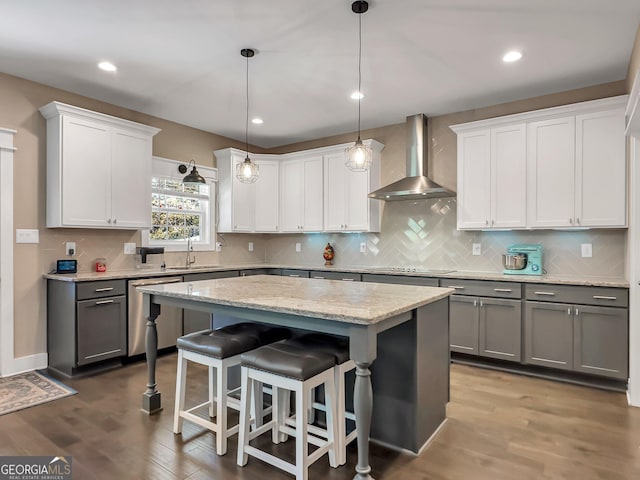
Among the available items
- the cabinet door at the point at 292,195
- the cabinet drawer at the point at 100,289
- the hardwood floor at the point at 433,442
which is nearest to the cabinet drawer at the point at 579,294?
the hardwood floor at the point at 433,442

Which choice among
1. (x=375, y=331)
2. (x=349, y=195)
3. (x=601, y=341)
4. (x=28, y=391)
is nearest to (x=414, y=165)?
(x=349, y=195)

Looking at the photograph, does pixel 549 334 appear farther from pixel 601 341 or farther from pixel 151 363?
pixel 151 363

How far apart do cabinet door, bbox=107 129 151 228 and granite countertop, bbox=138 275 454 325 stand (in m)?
1.65

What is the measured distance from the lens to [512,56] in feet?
10.0

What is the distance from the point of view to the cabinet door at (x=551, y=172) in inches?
139

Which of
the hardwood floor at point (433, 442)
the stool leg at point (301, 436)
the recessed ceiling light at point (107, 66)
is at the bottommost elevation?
the hardwood floor at point (433, 442)

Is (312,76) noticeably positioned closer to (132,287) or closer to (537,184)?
(537,184)

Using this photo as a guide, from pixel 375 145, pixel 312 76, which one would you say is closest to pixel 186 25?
pixel 312 76

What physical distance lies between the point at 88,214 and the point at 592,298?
4589mm

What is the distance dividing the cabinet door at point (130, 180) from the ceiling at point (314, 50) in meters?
0.46

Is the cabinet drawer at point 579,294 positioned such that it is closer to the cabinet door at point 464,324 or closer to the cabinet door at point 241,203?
the cabinet door at point 464,324

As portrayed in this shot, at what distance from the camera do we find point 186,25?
104 inches

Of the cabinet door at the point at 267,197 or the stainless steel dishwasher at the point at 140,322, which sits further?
the cabinet door at the point at 267,197

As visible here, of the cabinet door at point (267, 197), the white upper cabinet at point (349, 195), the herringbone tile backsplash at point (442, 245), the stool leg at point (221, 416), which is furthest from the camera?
the cabinet door at point (267, 197)
